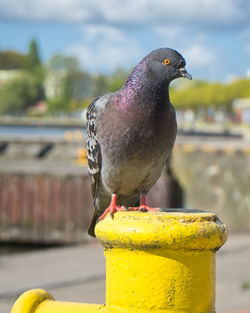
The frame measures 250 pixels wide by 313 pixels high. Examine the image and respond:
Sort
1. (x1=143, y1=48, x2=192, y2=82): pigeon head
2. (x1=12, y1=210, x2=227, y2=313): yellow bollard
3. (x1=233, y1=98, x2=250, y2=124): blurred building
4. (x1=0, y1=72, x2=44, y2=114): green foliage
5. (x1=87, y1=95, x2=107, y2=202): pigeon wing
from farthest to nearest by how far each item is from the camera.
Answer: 1. (x1=0, y1=72, x2=44, y2=114): green foliage
2. (x1=233, y1=98, x2=250, y2=124): blurred building
3. (x1=87, y1=95, x2=107, y2=202): pigeon wing
4. (x1=143, y1=48, x2=192, y2=82): pigeon head
5. (x1=12, y1=210, x2=227, y2=313): yellow bollard

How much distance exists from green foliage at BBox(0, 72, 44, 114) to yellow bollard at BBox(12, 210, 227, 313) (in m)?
132

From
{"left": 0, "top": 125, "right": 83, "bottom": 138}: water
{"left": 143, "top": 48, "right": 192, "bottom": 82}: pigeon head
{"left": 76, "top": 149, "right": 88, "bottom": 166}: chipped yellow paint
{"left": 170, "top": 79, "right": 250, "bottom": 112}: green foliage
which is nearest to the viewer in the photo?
{"left": 143, "top": 48, "right": 192, "bottom": 82}: pigeon head

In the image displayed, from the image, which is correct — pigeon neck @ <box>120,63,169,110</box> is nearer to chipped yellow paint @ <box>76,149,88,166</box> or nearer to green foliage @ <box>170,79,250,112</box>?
chipped yellow paint @ <box>76,149,88,166</box>

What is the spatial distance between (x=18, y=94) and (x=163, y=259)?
442ft

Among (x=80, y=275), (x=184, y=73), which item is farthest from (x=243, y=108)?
(x=184, y=73)

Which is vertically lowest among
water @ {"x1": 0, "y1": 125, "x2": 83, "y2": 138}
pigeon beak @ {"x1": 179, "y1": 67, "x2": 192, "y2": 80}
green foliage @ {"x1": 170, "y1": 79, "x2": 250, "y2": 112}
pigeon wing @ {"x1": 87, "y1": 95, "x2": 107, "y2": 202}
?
water @ {"x1": 0, "y1": 125, "x2": 83, "y2": 138}

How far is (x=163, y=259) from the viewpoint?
6.46 feet

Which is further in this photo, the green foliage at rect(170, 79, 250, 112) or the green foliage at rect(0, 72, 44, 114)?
the green foliage at rect(0, 72, 44, 114)

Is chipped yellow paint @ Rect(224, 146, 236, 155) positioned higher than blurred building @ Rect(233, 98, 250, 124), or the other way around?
blurred building @ Rect(233, 98, 250, 124)

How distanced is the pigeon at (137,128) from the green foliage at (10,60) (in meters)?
185

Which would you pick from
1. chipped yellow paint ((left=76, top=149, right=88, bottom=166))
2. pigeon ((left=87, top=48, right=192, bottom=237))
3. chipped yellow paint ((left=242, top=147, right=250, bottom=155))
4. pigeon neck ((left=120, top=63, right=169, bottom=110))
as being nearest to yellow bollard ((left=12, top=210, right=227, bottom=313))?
pigeon ((left=87, top=48, right=192, bottom=237))

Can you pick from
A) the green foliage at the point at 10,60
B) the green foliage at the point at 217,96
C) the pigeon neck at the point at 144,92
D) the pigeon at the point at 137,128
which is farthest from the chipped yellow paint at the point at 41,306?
the green foliage at the point at 10,60

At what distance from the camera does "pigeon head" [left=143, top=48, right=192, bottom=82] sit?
2.67 m

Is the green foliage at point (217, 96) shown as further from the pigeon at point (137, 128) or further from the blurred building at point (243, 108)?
the pigeon at point (137, 128)
